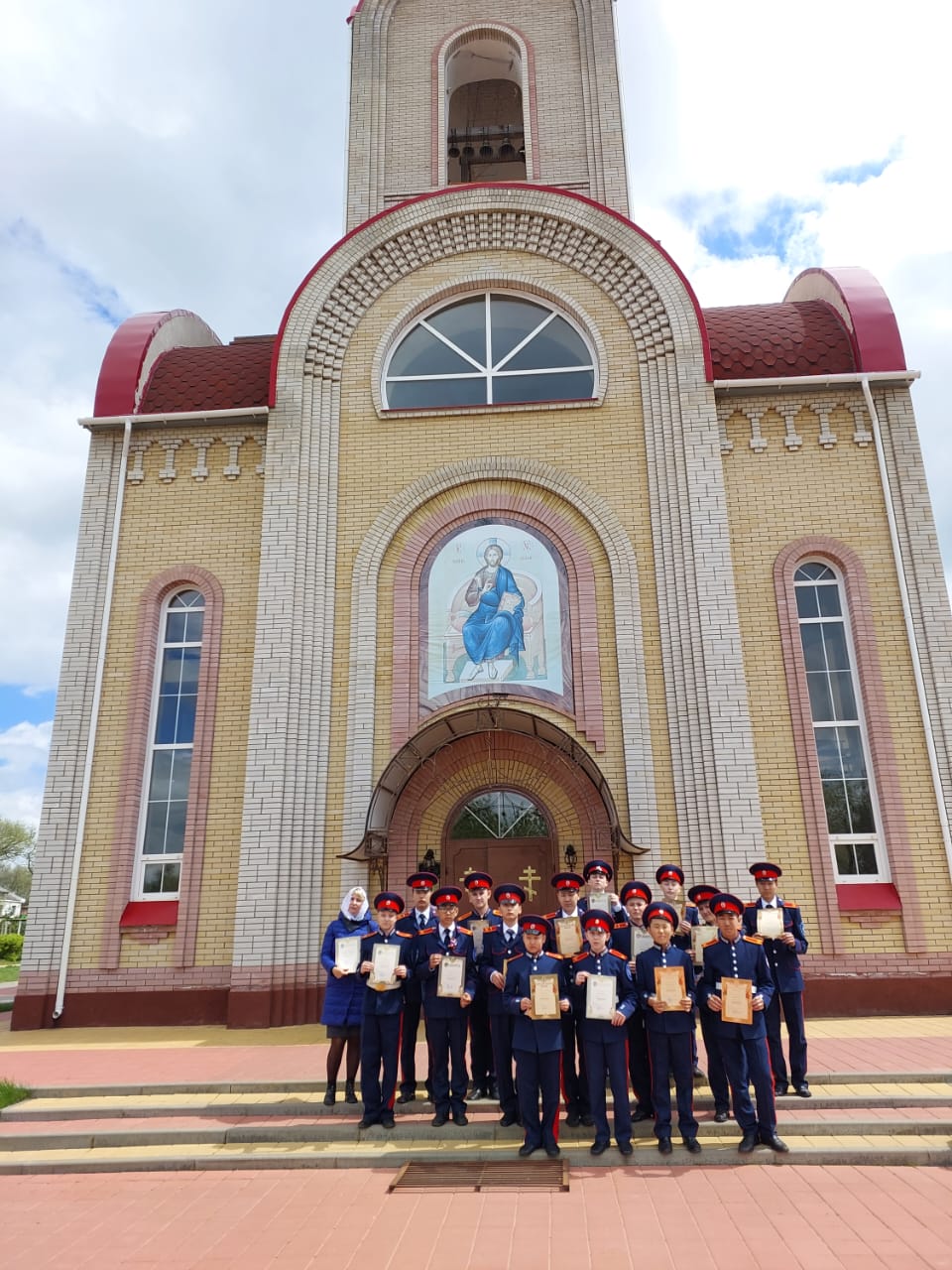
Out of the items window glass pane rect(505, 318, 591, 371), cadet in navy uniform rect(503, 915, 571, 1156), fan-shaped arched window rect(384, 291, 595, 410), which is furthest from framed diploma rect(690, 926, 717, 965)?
window glass pane rect(505, 318, 591, 371)

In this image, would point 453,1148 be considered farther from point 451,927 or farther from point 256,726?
point 256,726

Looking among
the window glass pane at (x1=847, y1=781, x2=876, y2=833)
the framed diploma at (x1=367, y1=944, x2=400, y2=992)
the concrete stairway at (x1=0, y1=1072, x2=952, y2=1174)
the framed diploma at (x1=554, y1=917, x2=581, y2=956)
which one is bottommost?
the concrete stairway at (x1=0, y1=1072, x2=952, y2=1174)

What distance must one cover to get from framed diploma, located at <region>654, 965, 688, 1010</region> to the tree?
59978mm

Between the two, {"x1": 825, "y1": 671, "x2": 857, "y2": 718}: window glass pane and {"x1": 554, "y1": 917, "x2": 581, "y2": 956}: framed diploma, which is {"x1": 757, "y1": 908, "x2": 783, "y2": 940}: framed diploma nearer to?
{"x1": 554, "y1": 917, "x2": 581, "y2": 956}: framed diploma

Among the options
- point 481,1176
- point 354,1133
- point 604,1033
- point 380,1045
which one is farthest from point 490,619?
point 481,1176

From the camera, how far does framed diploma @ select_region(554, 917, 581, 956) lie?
6030 mm

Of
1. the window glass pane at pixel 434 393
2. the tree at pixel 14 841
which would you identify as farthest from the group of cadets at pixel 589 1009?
the tree at pixel 14 841

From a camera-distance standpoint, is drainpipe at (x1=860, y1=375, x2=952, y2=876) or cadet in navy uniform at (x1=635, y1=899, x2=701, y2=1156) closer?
cadet in navy uniform at (x1=635, y1=899, x2=701, y2=1156)

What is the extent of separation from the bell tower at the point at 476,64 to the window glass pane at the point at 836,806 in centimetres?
963

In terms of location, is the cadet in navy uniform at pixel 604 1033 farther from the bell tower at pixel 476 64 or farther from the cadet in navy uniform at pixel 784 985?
the bell tower at pixel 476 64

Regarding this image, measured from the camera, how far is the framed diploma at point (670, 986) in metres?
5.41

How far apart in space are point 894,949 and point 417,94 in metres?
15.2

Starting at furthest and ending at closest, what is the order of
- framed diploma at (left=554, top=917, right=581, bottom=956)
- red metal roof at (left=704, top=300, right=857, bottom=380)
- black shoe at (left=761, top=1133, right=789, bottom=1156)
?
red metal roof at (left=704, top=300, right=857, bottom=380)
framed diploma at (left=554, top=917, right=581, bottom=956)
black shoe at (left=761, top=1133, right=789, bottom=1156)

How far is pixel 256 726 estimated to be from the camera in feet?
34.0
